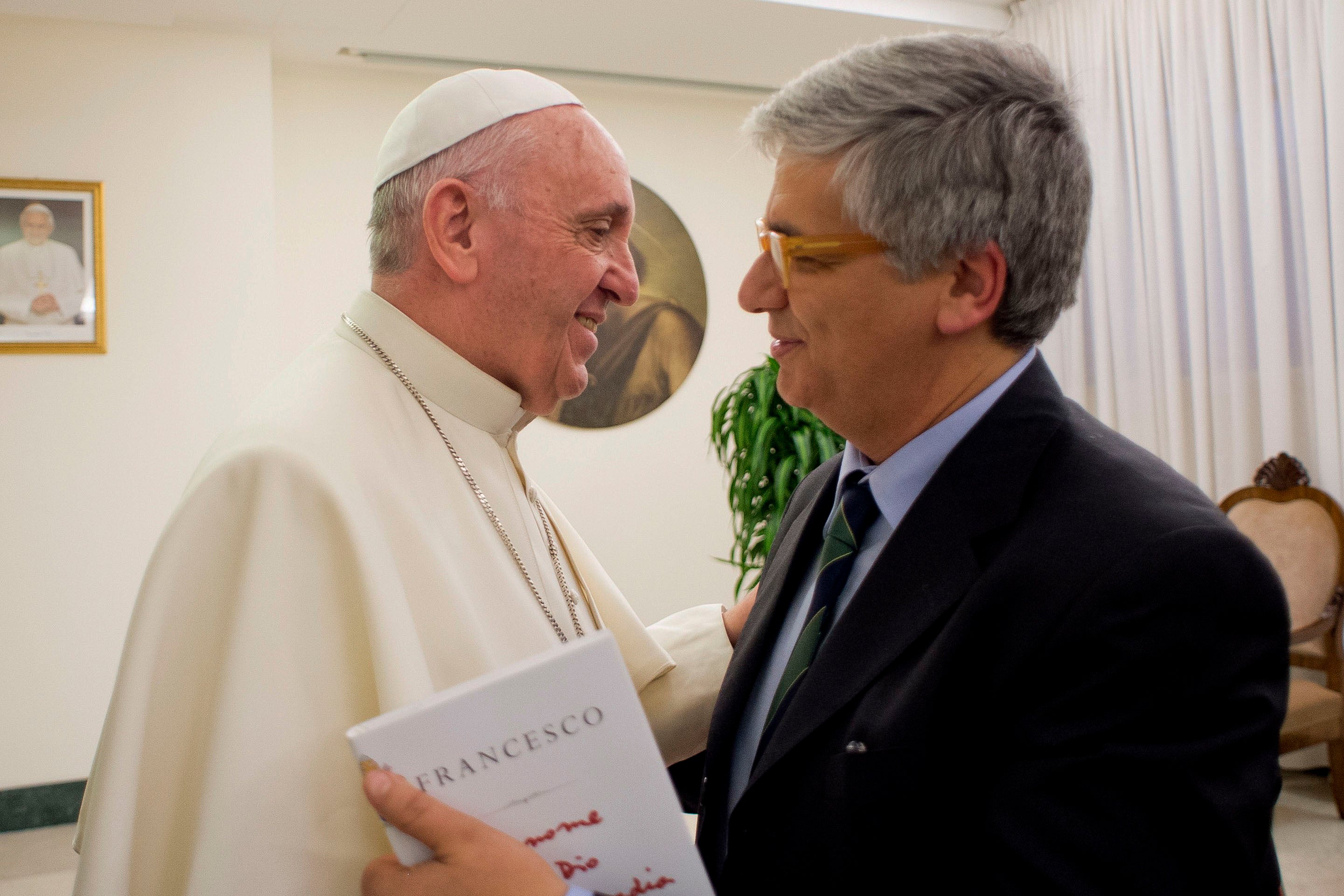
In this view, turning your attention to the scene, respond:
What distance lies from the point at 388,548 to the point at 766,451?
2890 millimetres

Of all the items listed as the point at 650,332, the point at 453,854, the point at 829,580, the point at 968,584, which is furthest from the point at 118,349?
the point at 968,584

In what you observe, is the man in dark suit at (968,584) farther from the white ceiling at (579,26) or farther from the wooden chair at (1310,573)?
the white ceiling at (579,26)

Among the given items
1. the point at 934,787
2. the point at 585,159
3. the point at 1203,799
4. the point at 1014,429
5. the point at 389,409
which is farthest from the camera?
the point at 585,159

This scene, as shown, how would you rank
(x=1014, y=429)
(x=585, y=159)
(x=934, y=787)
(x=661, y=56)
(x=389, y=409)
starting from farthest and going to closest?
(x=661, y=56), (x=585, y=159), (x=389, y=409), (x=1014, y=429), (x=934, y=787)

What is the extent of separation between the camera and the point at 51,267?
4340 mm

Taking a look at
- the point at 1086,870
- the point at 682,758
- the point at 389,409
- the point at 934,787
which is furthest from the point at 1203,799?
the point at 389,409

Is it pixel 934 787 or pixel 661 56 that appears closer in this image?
pixel 934 787

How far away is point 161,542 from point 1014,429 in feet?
3.20

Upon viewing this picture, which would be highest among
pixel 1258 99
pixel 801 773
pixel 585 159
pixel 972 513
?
pixel 1258 99

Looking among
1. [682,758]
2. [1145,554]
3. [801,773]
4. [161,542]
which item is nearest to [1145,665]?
[1145,554]

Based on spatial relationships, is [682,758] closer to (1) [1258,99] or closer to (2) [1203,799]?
(2) [1203,799]

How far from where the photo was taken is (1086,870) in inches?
34.2

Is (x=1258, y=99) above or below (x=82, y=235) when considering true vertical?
above

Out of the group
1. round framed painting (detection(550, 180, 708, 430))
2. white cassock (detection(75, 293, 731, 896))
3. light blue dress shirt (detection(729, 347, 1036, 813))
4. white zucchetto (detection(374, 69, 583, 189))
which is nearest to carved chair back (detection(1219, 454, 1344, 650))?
round framed painting (detection(550, 180, 708, 430))
